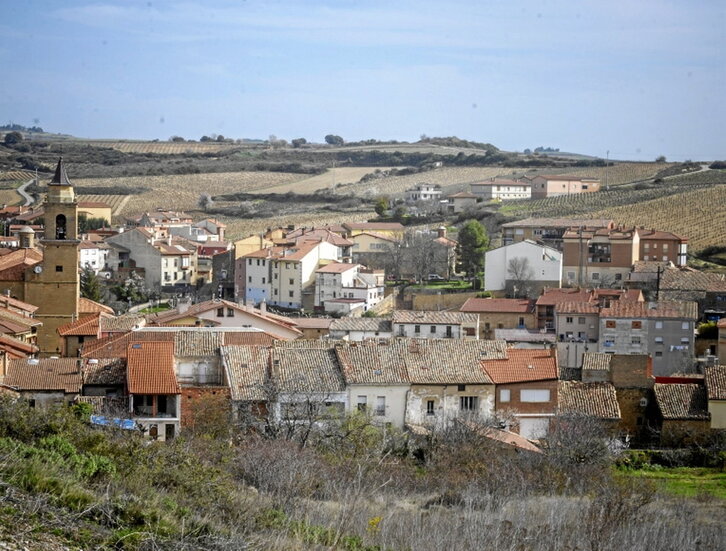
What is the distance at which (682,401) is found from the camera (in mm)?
30016

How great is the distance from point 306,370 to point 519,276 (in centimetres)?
2956

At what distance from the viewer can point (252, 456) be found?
20203 millimetres

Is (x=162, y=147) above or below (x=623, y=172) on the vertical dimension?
above

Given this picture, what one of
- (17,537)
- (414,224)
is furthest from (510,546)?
(414,224)

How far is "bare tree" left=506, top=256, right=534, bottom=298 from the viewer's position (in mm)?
56719

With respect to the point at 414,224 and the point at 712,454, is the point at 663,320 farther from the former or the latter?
the point at 414,224

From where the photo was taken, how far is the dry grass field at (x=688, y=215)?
237 ft

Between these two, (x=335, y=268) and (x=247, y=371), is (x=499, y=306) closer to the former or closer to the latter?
(x=335, y=268)

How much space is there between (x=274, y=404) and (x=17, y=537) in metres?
15.4

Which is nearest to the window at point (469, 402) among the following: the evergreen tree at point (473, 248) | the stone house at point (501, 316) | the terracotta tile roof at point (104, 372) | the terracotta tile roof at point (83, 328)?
the terracotta tile roof at point (104, 372)

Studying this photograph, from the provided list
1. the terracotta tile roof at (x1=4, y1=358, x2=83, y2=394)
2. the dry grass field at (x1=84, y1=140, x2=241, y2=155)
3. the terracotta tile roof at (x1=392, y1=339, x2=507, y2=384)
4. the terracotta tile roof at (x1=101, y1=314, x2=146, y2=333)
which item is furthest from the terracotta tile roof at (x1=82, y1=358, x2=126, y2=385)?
the dry grass field at (x1=84, y1=140, x2=241, y2=155)

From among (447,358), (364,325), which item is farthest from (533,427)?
(364,325)

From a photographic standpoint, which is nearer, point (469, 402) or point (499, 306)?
point (469, 402)

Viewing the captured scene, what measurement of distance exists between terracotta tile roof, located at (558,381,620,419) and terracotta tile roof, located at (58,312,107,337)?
13430mm
